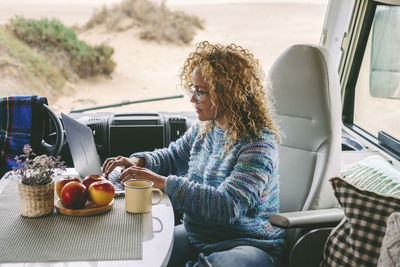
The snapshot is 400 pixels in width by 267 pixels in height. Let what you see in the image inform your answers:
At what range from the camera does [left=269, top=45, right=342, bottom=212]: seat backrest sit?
1938 mm

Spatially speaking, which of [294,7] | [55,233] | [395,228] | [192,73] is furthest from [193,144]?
[294,7]

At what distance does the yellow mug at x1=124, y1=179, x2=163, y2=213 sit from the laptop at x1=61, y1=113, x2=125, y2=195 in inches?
7.3

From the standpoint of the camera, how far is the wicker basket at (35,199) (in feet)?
4.49

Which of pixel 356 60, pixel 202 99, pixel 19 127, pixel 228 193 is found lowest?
pixel 19 127

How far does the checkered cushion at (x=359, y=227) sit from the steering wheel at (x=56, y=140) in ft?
4.39

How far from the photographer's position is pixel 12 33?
114 inches

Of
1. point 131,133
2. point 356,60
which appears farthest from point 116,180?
point 356,60

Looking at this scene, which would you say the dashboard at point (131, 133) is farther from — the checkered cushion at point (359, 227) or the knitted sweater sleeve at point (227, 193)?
the checkered cushion at point (359, 227)

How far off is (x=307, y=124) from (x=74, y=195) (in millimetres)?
1119

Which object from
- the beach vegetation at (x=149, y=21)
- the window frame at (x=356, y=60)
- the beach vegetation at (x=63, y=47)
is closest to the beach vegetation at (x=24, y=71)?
the beach vegetation at (x=63, y=47)

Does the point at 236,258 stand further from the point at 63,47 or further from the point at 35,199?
the point at 63,47

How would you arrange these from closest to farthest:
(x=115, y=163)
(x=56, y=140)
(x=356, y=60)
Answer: (x=115, y=163) < (x=56, y=140) < (x=356, y=60)

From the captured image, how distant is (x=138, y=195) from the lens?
144 cm

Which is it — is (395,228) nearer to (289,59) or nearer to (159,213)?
(159,213)
